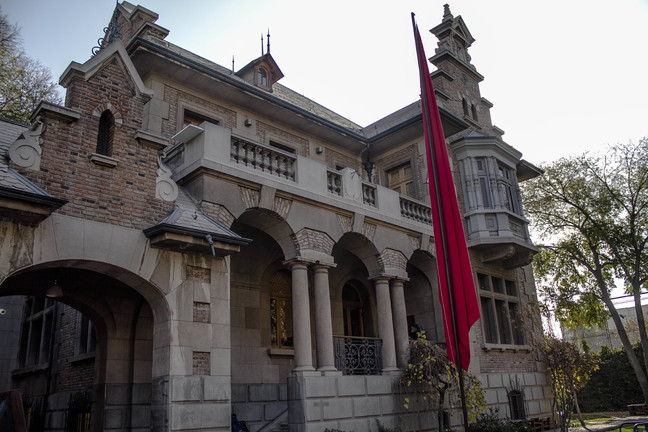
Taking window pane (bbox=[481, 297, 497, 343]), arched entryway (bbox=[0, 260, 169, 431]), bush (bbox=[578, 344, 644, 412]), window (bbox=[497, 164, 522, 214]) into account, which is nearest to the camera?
arched entryway (bbox=[0, 260, 169, 431])

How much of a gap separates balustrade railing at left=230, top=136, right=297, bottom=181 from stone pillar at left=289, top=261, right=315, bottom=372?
237 centimetres

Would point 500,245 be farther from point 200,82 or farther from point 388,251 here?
point 200,82

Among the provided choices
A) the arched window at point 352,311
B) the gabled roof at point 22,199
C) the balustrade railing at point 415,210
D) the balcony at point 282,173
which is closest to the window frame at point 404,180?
the balustrade railing at point 415,210

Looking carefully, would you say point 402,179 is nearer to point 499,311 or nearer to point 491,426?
point 499,311

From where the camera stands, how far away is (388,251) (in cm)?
1598

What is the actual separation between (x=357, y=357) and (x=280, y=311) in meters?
2.69

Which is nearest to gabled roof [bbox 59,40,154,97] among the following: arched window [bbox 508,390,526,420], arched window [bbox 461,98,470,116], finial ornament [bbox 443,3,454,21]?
arched window [bbox 461,98,470,116]

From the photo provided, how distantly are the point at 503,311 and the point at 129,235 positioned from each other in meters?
15.0

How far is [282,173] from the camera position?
13734mm

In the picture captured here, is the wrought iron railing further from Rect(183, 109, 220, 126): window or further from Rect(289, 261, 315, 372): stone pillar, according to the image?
Rect(183, 109, 220, 126): window

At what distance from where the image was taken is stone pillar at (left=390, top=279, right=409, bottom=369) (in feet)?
50.2

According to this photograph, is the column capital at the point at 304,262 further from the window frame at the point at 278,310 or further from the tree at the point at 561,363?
the tree at the point at 561,363

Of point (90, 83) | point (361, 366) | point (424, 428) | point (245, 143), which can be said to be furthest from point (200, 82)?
point (424, 428)

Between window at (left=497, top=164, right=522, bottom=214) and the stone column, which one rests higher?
window at (left=497, top=164, right=522, bottom=214)
